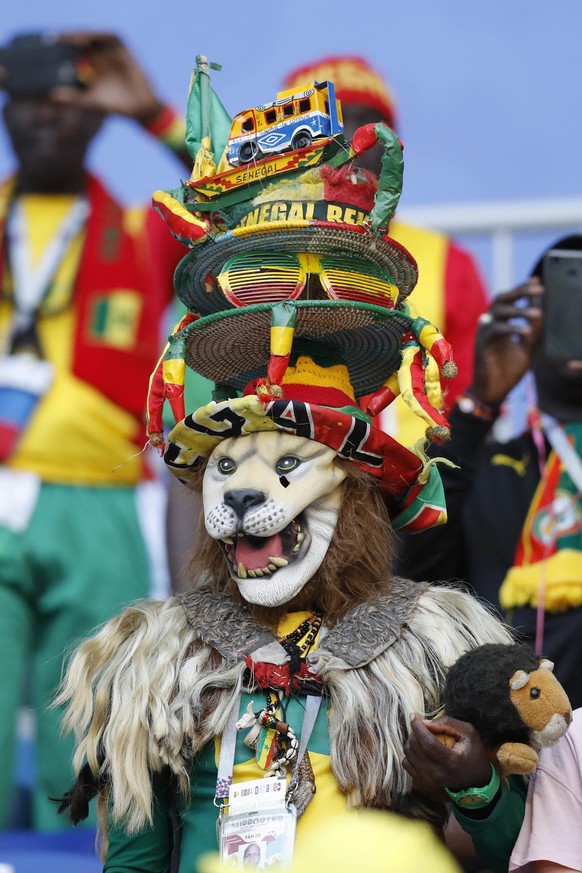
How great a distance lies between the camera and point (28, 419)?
4.14 m

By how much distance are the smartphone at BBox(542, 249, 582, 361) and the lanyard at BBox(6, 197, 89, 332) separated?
4.95ft

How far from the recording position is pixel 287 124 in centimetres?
266

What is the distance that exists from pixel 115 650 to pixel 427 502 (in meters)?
0.61

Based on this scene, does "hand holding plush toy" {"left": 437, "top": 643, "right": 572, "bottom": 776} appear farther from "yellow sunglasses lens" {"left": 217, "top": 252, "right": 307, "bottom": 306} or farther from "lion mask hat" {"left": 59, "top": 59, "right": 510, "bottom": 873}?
"yellow sunglasses lens" {"left": 217, "top": 252, "right": 307, "bottom": 306}

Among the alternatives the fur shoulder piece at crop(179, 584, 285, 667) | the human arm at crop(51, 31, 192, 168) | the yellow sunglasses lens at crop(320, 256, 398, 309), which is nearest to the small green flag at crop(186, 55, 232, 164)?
the yellow sunglasses lens at crop(320, 256, 398, 309)

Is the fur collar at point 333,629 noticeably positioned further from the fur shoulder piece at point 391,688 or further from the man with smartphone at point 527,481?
the man with smartphone at point 527,481

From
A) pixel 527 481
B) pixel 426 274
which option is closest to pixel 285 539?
pixel 527 481

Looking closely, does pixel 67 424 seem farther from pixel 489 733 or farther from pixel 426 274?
pixel 489 733

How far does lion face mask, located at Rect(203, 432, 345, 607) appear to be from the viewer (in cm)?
253

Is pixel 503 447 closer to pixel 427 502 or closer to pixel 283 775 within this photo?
pixel 427 502

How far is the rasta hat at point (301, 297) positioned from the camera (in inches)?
101

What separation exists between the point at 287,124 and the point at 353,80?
1526 millimetres

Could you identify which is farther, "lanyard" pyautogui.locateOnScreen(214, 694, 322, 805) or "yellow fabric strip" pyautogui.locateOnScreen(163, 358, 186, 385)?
"yellow fabric strip" pyautogui.locateOnScreen(163, 358, 186, 385)

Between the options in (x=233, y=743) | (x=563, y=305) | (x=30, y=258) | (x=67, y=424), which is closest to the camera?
(x=233, y=743)
